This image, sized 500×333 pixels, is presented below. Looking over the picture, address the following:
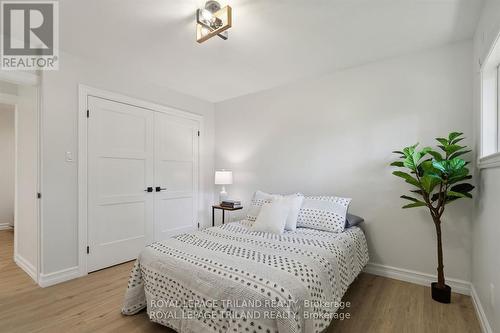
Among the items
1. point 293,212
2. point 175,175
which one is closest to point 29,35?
point 175,175

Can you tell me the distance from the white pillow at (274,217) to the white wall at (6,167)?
17.5ft

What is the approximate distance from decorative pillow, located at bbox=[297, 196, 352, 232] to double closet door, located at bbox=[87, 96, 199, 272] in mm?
2012

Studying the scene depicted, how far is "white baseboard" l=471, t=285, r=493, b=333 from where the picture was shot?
5.27 feet

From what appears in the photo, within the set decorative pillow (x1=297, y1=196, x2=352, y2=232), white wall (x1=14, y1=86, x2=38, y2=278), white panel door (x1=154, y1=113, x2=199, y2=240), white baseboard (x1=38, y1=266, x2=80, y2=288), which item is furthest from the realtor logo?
decorative pillow (x1=297, y1=196, x2=352, y2=232)

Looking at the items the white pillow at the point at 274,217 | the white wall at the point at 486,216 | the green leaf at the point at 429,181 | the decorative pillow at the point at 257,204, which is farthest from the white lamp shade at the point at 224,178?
the white wall at the point at 486,216

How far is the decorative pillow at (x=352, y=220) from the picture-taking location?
245 cm

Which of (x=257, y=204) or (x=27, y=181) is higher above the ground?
(x=27, y=181)

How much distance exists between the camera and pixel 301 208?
2.60 m

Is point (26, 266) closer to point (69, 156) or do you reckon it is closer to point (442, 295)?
point (69, 156)

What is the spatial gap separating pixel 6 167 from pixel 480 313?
287 inches

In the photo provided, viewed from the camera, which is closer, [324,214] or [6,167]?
[324,214]

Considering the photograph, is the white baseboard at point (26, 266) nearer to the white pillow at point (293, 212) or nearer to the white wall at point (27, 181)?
the white wall at point (27, 181)

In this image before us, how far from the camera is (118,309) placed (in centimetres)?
193

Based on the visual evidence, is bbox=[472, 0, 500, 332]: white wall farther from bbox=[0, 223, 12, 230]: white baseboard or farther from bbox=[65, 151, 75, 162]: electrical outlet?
bbox=[0, 223, 12, 230]: white baseboard
